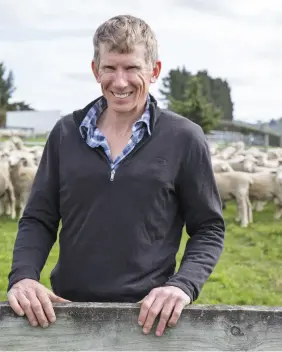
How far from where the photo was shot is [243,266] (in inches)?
372

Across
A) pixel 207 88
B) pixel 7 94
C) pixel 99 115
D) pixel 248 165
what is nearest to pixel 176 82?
pixel 207 88

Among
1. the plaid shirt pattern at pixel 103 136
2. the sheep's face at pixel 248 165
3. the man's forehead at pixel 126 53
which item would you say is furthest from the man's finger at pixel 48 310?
the sheep's face at pixel 248 165

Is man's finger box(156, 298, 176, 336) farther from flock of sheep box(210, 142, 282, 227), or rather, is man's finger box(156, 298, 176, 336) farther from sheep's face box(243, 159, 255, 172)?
sheep's face box(243, 159, 255, 172)

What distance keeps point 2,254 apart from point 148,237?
789cm

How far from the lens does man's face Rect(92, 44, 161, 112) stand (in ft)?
7.11

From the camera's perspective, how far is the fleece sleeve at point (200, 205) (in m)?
2.24

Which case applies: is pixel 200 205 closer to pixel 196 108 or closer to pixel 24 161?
pixel 24 161

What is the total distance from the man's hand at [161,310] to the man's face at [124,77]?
0.73 m

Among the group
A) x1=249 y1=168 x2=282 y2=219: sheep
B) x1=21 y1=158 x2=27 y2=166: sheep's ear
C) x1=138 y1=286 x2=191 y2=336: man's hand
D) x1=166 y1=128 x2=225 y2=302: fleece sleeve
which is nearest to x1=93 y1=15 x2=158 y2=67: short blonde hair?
x1=166 y1=128 x2=225 y2=302: fleece sleeve

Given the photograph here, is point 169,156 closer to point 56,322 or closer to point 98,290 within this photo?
point 98,290

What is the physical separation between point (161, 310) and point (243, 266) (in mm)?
7828

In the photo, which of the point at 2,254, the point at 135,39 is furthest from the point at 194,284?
the point at 2,254

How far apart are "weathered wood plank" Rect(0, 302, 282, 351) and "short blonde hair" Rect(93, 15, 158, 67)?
872 mm

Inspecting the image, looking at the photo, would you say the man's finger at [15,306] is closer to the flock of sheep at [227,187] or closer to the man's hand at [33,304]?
the man's hand at [33,304]
